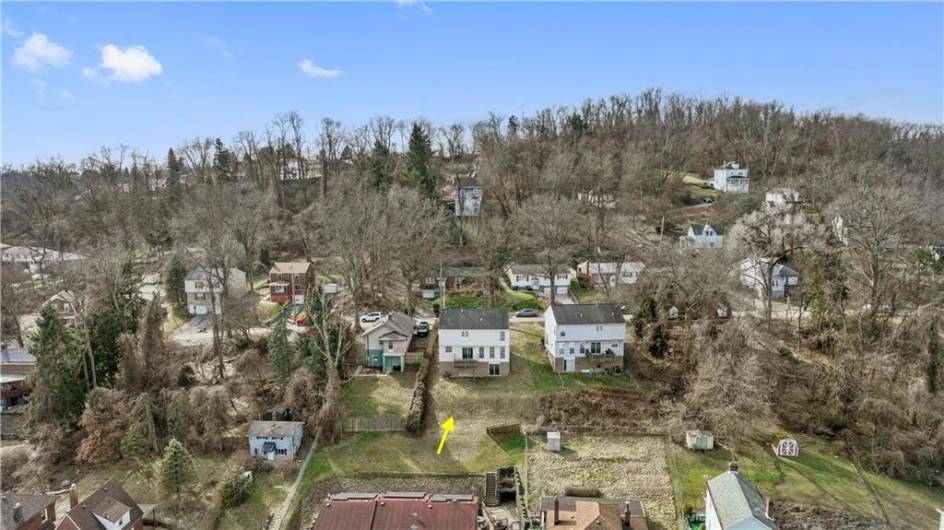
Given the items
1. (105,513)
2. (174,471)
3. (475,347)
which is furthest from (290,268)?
(105,513)

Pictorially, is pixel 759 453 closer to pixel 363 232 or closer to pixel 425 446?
pixel 425 446

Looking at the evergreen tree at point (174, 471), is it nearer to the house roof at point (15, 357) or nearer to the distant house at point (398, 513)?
the distant house at point (398, 513)

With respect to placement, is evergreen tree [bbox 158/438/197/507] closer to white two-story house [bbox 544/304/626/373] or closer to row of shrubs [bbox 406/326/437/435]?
row of shrubs [bbox 406/326/437/435]

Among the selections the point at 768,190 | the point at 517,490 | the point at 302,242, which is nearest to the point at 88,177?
the point at 302,242

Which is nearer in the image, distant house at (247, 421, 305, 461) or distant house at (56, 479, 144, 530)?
distant house at (56, 479, 144, 530)

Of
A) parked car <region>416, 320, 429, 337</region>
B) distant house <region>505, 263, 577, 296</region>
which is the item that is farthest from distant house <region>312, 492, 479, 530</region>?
distant house <region>505, 263, 577, 296</region>
